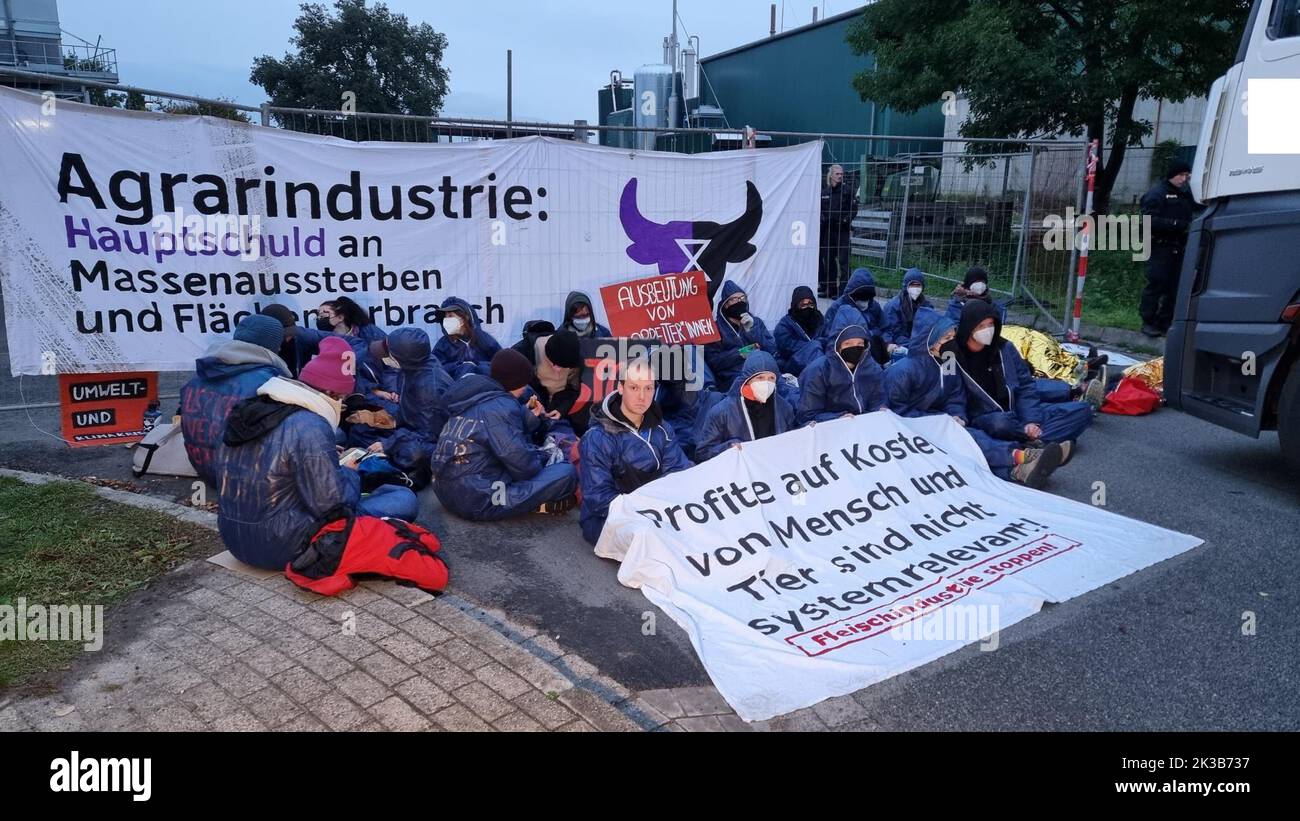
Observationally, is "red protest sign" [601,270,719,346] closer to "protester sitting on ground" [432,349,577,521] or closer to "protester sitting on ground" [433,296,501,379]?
"protester sitting on ground" [433,296,501,379]

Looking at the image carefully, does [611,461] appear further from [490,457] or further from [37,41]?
[37,41]

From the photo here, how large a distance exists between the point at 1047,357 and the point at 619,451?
5.37 meters

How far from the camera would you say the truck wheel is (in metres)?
5.65

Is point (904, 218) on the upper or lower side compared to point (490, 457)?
upper

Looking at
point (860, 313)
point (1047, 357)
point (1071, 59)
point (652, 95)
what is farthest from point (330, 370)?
point (652, 95)

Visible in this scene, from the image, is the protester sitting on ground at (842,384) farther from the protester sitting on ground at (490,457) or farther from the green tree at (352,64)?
the green tree at (352,64)

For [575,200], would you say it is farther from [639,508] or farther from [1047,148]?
[1047,148]

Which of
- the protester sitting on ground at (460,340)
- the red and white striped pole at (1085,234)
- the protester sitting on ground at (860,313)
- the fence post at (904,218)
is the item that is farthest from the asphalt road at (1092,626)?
the fence post at (904,218)

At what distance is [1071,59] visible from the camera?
1279cm

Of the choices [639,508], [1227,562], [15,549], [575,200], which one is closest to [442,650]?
[639,508]

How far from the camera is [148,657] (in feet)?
12.1

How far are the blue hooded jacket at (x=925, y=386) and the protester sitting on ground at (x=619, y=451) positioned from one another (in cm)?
240

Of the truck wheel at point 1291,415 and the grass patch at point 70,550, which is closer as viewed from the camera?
the grass patch at point 70,550

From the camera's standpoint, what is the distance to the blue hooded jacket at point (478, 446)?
17.7ft
